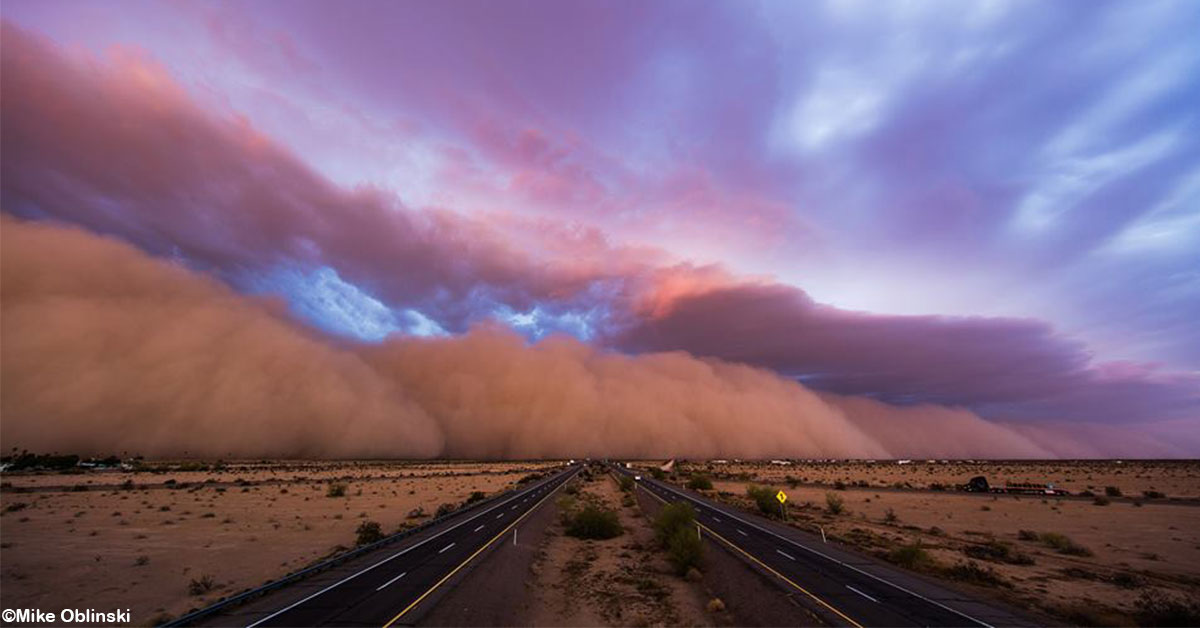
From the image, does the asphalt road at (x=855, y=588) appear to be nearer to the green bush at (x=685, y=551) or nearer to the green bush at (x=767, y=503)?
the green bush at (x=685, y=551)

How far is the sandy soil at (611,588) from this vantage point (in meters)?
16.5

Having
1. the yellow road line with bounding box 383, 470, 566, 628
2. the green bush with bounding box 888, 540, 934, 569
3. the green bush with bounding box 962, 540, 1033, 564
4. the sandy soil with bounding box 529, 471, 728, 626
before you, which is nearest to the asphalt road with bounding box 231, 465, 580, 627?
the yellow road line with bounding box 383, 470, 566, 628

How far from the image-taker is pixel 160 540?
2762 centimetres

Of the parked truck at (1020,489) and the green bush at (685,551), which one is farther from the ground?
the green bush at (685,551)

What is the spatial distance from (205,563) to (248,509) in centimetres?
2169

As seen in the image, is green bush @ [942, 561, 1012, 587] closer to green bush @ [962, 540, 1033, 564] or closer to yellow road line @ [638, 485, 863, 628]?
green bush @ [962, 540, 1033, 564]

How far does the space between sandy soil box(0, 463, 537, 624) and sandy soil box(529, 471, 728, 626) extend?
462 inches

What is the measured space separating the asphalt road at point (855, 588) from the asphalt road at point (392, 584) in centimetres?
1365

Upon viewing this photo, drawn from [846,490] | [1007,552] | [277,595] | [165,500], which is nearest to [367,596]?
[277,595]

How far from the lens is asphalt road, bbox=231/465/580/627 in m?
14.8

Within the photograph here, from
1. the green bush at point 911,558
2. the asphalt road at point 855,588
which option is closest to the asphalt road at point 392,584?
the asphalt road at point 855,588

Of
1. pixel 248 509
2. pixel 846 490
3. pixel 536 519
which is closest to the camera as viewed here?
pixel 536 519

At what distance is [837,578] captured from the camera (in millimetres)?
20938

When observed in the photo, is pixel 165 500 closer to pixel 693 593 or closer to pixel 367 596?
pixel 367 596
